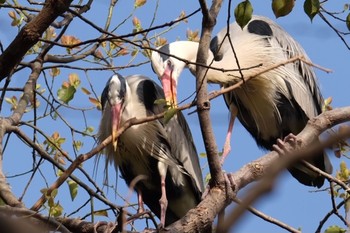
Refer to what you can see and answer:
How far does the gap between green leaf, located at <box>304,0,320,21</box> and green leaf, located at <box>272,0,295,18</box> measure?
0.05m

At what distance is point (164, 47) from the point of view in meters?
4.90

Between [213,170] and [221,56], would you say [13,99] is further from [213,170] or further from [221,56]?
[213,170]

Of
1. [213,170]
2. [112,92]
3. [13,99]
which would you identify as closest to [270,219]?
[213,170]

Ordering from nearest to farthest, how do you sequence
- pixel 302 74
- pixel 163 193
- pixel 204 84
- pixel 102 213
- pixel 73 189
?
1. pixel 204 84
2. pixel 73 189
3. pixel 102 213
4. pixel 163 193
5. pixel 302 74

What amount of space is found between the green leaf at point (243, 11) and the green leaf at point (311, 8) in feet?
0.64

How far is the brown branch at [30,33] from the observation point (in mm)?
2092

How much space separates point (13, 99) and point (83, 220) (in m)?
1.94

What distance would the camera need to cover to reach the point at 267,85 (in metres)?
4.85

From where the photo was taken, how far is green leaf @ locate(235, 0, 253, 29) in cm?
224

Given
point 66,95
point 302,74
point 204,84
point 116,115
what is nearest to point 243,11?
point 204,84

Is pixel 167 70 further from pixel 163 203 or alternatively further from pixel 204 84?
pixel 204 84

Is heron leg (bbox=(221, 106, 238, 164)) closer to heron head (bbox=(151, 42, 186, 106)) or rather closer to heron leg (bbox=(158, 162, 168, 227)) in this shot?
heron leg (bbox=(158, 162, 168, 227))

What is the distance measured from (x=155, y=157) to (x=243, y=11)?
102 inches

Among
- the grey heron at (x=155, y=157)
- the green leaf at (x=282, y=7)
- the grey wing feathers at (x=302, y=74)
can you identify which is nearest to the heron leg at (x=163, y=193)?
the grey heron at (x=155, y=157)
